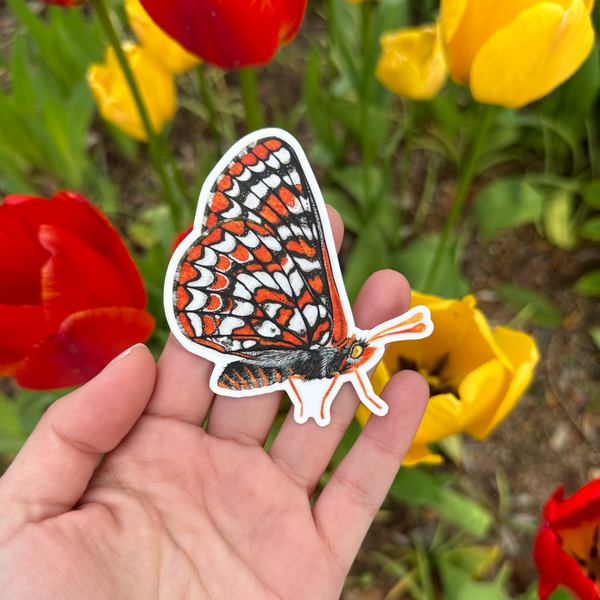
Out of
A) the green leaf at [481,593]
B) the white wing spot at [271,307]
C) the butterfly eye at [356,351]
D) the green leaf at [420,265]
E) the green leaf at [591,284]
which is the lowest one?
the green leaf at [481,593]

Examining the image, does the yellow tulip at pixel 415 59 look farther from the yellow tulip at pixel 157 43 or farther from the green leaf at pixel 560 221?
the green leaf at pixel 560 221

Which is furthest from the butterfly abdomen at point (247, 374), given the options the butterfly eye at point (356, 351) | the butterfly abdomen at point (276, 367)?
the butterfly eye at point (356, 351)

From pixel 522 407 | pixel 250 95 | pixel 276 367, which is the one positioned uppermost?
pixel 250 95

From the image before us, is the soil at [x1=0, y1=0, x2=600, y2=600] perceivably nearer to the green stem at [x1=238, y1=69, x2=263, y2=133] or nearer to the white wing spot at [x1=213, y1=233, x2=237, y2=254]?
the green stem at [x1=238, y1=69, x2=263, y2=133]

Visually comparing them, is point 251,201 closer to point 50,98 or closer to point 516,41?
point 516,41

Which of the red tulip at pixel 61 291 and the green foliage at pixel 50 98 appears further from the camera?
the green foliage at pixel 50 98

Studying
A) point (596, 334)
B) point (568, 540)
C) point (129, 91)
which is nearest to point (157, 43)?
point (129, 91)

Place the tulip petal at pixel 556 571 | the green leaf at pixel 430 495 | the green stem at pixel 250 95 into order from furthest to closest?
the green leaf at pixel 430 495
the green stem at pixel 250 95
the tulip petal at pixel 556 571
